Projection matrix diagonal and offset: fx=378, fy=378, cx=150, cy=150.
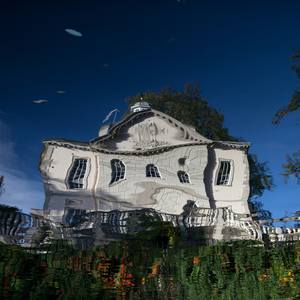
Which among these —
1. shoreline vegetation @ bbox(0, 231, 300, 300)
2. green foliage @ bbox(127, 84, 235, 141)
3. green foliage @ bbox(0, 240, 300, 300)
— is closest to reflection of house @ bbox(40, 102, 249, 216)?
green foliage @ bbox(127, 84, 235, 141)

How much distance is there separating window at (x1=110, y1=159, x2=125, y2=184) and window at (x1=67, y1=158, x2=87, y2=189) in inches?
60.9

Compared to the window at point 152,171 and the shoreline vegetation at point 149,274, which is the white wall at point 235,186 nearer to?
the window at point 152,171

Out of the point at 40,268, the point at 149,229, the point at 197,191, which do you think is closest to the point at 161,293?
the point at 40,268

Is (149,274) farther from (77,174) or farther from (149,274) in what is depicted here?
(77,174)

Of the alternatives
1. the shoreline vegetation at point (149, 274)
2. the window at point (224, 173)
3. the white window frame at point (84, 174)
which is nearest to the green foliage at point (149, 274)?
the shoreline vegetation at point (149, 274)

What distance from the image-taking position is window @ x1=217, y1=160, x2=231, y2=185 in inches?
910

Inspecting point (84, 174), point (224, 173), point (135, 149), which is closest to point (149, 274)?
point (84, 174)

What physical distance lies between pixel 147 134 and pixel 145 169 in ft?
7.53

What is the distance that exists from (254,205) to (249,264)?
26.2m

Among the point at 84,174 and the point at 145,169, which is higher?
the point at 145,169

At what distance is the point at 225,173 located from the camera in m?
23.4

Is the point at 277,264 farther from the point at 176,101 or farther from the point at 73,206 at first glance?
the point at 176,101

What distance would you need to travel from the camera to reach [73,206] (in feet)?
63.8

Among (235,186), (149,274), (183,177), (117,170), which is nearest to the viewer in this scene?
(149,274)
